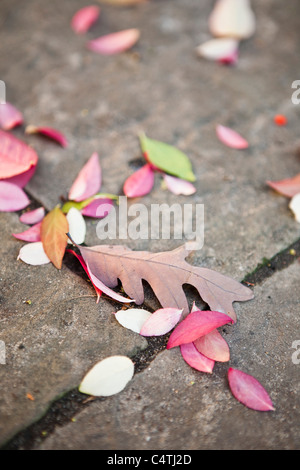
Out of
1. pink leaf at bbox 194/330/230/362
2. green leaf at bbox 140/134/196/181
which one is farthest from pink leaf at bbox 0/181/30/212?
pink leaf at bbox 194/330/230/362

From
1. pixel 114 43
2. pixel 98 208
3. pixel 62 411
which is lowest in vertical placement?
pixel 62 411

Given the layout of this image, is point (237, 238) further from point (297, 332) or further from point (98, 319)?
point (98, 319)

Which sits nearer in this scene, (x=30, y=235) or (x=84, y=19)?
(x=30, y=235)

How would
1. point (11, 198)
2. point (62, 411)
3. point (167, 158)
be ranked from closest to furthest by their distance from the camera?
1. point (62, 411)
2. point (11, 198)
3. point (167, 158)

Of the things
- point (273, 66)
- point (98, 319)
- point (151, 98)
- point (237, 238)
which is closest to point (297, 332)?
point (237, 238)

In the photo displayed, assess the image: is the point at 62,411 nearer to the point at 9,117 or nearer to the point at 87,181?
the point at 87,181

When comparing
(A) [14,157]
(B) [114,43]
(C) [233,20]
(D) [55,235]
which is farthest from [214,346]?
(C) [233,20]
